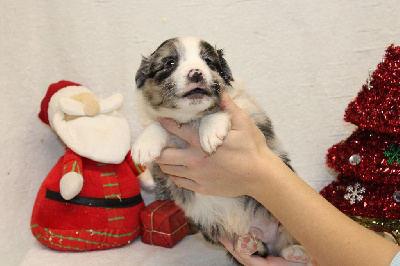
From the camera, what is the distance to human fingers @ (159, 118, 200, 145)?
1766mm

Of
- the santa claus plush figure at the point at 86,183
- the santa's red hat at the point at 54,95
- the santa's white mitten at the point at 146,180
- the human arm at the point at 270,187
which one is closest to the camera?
the human arm at the point at 270,187

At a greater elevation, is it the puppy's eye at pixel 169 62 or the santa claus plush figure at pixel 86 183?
the puppy's eye at pixel 169 62

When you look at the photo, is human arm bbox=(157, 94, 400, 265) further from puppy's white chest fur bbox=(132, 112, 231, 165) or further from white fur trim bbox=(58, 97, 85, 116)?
white fur trim bbox=(58, 97, 85, 116)

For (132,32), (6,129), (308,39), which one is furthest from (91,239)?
(308,39)

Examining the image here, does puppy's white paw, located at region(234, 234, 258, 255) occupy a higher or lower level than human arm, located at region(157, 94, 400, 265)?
lower

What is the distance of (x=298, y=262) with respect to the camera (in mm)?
1917

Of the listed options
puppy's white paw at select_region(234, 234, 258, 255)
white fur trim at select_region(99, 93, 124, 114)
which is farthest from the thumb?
white fur trim at select_region(99, 93, 124, 114)

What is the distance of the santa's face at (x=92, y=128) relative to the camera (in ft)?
7.24

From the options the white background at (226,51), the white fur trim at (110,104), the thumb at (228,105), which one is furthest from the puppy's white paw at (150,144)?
the white background at (226,51)

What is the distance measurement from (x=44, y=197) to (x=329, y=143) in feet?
5.74

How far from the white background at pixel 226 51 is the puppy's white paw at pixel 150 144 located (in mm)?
866

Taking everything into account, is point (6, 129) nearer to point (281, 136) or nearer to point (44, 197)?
point (44, 197)

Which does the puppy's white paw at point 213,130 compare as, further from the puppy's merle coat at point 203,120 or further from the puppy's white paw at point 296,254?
the puppy's white paw at point 296,254

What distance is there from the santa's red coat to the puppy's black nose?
0.94 meters
